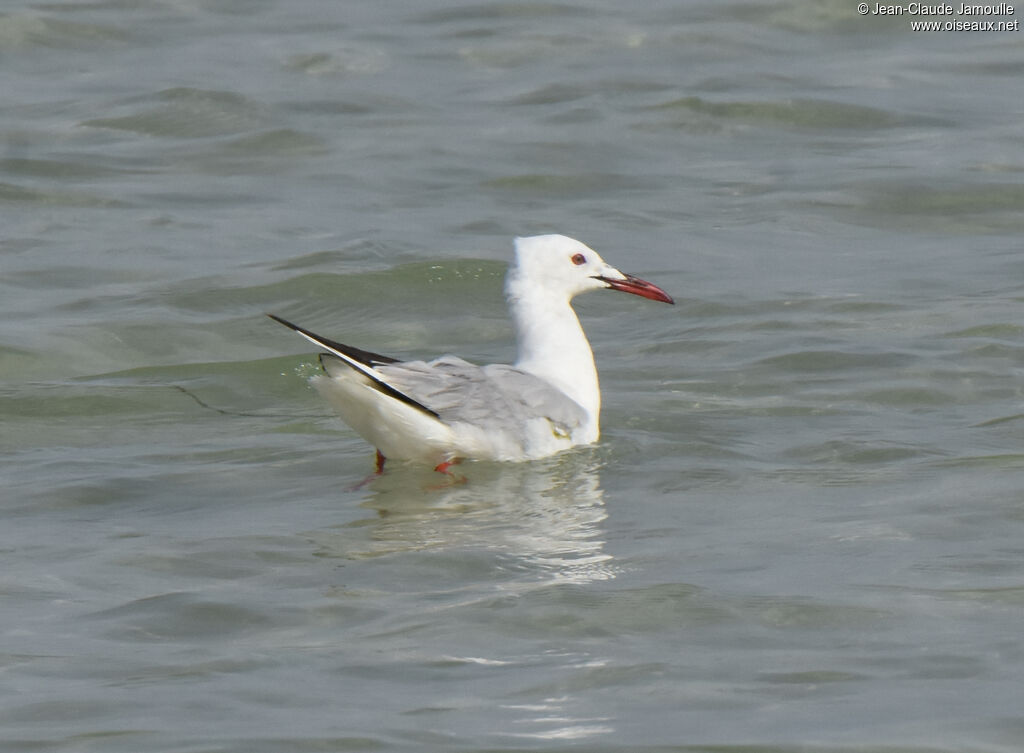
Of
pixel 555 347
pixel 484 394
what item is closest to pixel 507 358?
pixel 555 347

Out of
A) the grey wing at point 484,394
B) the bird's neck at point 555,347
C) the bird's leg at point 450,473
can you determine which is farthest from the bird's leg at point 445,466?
the bird's neck at point 555,347

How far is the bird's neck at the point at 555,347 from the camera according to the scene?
8969 millimetres

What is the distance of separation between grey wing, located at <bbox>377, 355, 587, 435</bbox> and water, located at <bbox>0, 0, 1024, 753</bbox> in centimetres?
26

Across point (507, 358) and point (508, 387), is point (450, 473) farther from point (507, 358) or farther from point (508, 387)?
point (507, 358)

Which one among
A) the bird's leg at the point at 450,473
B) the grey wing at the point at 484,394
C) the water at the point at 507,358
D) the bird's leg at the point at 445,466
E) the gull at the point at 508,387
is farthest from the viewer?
the bird's leg at the point at 445,466

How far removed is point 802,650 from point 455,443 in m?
2.80

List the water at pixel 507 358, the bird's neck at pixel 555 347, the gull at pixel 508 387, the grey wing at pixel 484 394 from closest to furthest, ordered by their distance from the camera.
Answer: the water at pixel 507 358 < the gull at pixel 508 387 < the grey wing at pixel 484 394 < the bird's neck at pixel 555 347

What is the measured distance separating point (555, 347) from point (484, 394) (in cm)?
84

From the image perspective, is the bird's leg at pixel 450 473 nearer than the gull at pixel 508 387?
No

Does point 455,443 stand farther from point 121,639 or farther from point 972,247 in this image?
point 972,247

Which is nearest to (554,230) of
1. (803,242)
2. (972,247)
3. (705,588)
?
(803,242)

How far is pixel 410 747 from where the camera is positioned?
5164mm

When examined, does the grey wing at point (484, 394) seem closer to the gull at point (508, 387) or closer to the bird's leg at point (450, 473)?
the gull at point (508, 387)

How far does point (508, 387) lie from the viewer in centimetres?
856
